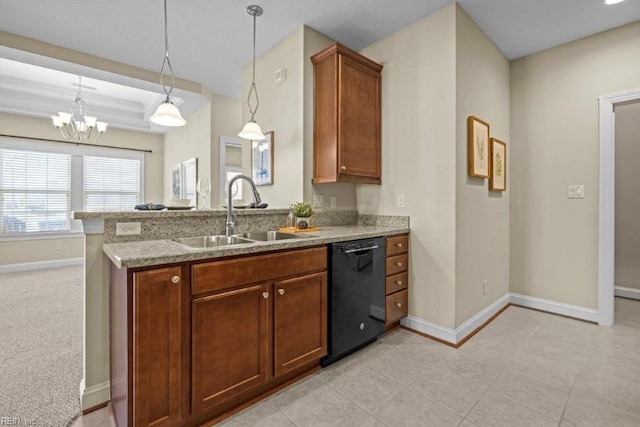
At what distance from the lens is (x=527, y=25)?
8.90 feet

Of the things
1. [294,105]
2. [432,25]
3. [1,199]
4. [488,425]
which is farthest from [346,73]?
[1,199]

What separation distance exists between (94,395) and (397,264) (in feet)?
7.38

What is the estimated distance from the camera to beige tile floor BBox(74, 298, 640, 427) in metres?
1.61

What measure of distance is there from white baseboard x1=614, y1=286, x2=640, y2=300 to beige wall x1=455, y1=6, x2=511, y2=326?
1.57 meters

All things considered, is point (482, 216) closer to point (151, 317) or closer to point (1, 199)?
point (151, 317)

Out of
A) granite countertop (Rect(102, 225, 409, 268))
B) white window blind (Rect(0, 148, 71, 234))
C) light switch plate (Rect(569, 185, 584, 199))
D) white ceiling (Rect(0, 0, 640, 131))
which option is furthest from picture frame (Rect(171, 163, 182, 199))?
light switch plate (Rect(569, 185, 584, 199))

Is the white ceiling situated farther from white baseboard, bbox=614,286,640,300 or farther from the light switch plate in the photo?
white baseboard, bbox=614,286,640,300

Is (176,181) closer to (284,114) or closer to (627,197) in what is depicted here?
(284,114)

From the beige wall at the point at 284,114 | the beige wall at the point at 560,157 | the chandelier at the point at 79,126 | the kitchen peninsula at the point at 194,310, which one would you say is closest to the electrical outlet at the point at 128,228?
the kitchen peninsula at the point at 194,310

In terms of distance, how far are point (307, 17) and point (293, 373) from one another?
2847 mm

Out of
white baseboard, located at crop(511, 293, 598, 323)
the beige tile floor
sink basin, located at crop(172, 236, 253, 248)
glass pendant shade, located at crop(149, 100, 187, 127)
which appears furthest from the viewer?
white baseboard, located at crop(511, 293, 598, 323)

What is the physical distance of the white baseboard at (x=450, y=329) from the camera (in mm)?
2449

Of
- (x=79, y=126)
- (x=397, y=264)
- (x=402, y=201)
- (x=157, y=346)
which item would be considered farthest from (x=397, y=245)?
(x=79, y=126)

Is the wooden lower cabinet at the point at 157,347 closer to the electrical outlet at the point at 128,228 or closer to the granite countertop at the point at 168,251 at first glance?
the granite countertop at the point at 168,251
